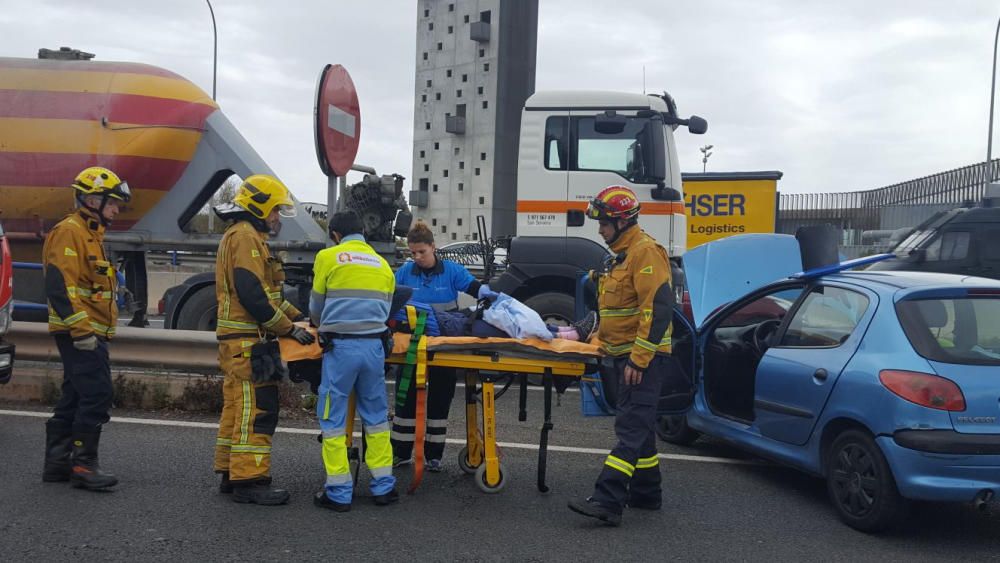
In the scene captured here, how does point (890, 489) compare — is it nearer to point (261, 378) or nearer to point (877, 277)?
point (877, 277)

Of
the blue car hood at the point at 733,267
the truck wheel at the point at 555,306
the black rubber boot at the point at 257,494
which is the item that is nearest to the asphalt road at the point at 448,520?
the black rubber boot at the point at 257,494

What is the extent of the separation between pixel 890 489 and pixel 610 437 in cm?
278

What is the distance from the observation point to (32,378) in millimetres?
7691

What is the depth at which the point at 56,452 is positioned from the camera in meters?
5.41

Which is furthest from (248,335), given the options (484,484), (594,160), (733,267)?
(594,160)

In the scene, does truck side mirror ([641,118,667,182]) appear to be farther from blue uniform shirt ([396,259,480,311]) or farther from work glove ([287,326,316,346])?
work glove ([287,326,316,346])

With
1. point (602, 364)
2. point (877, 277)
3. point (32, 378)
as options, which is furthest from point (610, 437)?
point (32, 378)

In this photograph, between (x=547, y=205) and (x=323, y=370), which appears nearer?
(x=323, y=370)

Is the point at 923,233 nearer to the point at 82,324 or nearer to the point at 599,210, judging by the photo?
the point at 599,210

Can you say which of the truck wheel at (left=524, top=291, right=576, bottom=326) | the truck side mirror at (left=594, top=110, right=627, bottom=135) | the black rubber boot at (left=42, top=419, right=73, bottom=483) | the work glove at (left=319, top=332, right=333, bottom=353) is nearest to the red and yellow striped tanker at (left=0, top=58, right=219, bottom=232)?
the black rubber boot at (left=42, top=419, right=73, bottom=483)

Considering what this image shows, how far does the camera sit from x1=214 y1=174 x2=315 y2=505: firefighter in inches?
202

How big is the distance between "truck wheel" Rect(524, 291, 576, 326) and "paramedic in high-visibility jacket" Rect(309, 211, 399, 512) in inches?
144

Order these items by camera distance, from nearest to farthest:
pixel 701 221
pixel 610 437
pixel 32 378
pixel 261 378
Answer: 1. pixel 261 378
2. pixel 610 437
3. pixel 32 378
4. pixel 701 221

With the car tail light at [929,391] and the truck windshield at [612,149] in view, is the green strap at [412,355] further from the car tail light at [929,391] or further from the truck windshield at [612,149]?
the truck windshield at [612,149]
